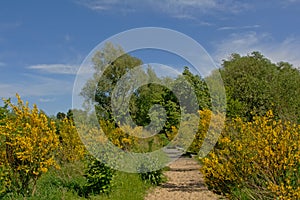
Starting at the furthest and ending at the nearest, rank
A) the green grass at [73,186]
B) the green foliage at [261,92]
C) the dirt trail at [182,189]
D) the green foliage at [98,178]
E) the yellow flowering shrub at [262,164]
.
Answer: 1. the green foliage at [261,92]
2. the dirt trail at [182,189]
3. the green foliage at [98,178]
4. the green grass at [73,186]
5. the yellow flowering shrub at [262,164]

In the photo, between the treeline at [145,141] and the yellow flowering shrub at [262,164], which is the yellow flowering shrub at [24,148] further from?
the yellow flowering shrub at [262,164]

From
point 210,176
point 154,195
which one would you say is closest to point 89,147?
point 154,195

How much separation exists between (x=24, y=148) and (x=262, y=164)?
365 centimetres

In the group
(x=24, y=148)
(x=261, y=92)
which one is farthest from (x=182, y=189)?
(x=261, y=92)

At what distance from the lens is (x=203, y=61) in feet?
27.9

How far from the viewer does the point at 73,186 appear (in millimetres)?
6078

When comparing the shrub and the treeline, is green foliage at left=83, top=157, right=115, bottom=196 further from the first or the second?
the shrub

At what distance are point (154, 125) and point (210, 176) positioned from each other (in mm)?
10706

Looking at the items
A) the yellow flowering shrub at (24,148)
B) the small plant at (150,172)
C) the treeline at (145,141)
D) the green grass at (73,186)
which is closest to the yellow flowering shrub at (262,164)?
the treeline at (145,141)

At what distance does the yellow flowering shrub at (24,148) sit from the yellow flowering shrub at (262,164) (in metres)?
2.69

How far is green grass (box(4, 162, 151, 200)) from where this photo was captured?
535 centimetres

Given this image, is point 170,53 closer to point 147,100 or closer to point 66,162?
point 66,162

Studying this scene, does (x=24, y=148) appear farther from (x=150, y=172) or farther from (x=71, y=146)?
(x=150, y=172)

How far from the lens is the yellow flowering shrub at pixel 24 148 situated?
16.8 ft
